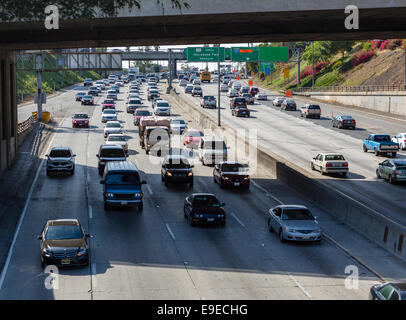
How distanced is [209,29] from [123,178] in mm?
8548

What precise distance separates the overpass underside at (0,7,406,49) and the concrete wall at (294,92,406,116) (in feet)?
153

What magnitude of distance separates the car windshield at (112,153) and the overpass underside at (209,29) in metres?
8.01

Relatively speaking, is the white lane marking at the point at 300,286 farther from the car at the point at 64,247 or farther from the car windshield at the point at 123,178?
the car windshield at the point at 123,178

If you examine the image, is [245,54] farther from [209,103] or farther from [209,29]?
[209,29]

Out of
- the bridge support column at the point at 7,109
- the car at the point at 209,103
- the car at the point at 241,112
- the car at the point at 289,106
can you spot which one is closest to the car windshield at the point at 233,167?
the bridge support column at the point at 7,109

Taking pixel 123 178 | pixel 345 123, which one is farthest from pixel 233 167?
pixel 345 123

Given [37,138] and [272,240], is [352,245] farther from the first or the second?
[37,138]

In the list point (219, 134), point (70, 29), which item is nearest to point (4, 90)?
point (70, 29)

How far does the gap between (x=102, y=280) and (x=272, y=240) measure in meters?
8.76

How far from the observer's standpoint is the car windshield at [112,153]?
4381 centimetres

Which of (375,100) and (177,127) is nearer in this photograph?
(177,127)

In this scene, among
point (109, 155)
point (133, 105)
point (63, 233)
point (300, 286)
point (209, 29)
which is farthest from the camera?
point (133, 105)

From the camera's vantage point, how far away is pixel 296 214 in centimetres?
2819

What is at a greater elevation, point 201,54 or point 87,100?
point 201,54
